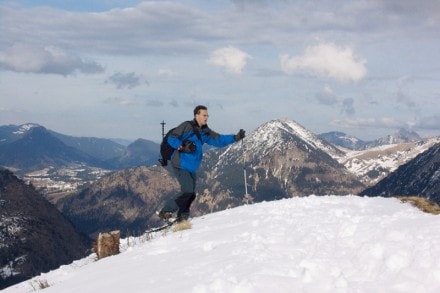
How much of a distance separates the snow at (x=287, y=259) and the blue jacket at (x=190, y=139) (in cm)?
267

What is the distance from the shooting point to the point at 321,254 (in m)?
7.95

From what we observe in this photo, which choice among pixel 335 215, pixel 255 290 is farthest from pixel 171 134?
pixel 255 290

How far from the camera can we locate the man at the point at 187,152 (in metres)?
14.1

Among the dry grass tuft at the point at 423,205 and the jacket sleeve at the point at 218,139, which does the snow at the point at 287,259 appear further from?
the jacket sleeve at the point at 218,139

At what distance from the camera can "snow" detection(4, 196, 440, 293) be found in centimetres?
652

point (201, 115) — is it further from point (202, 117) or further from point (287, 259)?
point (287, 259)

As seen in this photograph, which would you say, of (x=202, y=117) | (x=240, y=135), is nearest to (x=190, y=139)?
(x=202, y=117)

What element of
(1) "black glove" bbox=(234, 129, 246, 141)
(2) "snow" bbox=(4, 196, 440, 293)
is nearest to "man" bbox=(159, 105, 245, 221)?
(1) "black glove" bbox=(234, 129, 246, 141)

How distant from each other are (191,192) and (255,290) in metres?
8.56

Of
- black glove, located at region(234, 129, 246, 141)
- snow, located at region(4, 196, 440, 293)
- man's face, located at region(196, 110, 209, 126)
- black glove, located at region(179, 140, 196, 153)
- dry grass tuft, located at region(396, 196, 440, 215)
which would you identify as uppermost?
man's face, located at region(196, 110, 209, 126)

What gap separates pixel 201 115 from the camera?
14.4m

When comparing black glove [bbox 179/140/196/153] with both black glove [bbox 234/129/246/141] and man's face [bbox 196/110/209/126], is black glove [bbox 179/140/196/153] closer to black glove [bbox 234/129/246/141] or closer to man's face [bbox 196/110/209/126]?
man's face [bbox 196/110/209/126]

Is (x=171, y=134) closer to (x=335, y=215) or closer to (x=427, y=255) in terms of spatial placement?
(x=335, y=215)

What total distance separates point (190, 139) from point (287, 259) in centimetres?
700
